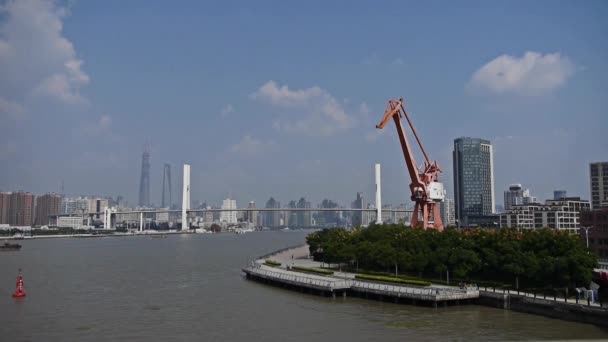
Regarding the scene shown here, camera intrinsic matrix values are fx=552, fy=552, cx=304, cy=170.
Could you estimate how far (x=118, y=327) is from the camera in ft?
71.6

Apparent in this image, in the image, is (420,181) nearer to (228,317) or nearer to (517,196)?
(228,317)

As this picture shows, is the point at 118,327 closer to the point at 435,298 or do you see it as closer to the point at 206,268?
the point at 435,298

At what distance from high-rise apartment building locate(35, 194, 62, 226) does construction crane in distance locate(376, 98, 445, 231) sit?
160396 millimetres

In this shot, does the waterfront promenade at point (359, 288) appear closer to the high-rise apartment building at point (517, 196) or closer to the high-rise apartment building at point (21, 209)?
the high-rise apartment building at point (517, 196)

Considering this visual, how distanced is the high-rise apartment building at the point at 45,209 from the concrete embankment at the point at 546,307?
177 m

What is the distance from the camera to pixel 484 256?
28750mm

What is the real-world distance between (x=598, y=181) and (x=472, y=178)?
40.5m

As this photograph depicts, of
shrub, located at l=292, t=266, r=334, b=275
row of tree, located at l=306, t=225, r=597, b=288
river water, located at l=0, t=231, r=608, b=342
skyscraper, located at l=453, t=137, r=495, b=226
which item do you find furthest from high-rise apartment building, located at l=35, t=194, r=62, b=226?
row of tree, located at l=306, t=225, r=597, b=288

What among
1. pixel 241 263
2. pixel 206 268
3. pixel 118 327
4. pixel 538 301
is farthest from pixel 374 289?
pixel 241 263

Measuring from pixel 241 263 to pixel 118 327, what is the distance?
29136 millimetres

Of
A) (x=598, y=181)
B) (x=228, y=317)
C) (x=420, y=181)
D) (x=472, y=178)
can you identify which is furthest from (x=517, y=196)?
(x=228, y=317)

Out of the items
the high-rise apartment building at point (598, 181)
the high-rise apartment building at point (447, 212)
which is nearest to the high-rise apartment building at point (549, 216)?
the high-rise apartment building at point (598, 181)

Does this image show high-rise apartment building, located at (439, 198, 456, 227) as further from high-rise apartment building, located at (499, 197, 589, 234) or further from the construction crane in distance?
the construction crane in distance

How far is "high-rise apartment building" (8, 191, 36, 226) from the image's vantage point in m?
164
